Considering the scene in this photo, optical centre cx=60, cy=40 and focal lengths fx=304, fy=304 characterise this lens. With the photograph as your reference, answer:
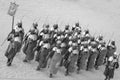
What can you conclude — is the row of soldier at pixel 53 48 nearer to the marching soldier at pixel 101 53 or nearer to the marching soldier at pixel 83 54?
the marching soldier at pixel 83 54

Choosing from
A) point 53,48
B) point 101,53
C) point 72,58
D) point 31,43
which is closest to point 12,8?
point 31,43

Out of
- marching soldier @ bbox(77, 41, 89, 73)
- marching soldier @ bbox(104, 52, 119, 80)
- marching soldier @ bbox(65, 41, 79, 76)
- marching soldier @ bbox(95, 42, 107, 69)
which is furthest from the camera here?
marching soldier @ bbox(95, 42, 107, 69)

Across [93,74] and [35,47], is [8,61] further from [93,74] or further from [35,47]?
[93,74]

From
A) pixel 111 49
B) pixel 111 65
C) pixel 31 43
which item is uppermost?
pixel 31 43

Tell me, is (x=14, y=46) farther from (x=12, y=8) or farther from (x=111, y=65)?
(x=111, y=65)

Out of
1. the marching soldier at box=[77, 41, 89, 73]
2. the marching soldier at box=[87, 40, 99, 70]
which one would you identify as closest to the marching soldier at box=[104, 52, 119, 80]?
the marching soldier at box=[77, 41, 89, 73]

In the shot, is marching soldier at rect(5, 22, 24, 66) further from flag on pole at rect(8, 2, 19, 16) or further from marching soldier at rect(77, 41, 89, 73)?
marching soldier at rect(77, 41, 89, 73)

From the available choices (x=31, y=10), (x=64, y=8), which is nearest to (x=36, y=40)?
(x=31, y=10)

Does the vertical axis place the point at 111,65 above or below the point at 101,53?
below

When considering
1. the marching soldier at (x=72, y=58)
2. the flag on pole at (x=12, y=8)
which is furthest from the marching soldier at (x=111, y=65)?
the flag on pole at (x=12, y=8)

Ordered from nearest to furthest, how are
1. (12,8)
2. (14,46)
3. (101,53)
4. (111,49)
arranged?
(14,46) → (12,8) → (101,53) → (111,49)

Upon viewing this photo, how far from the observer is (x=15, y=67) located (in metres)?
13.5

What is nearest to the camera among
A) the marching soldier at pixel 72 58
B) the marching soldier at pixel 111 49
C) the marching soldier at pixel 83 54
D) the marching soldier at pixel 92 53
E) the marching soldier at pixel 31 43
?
the marching soldier at pixel 72 58

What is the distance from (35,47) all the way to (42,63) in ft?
4.01
